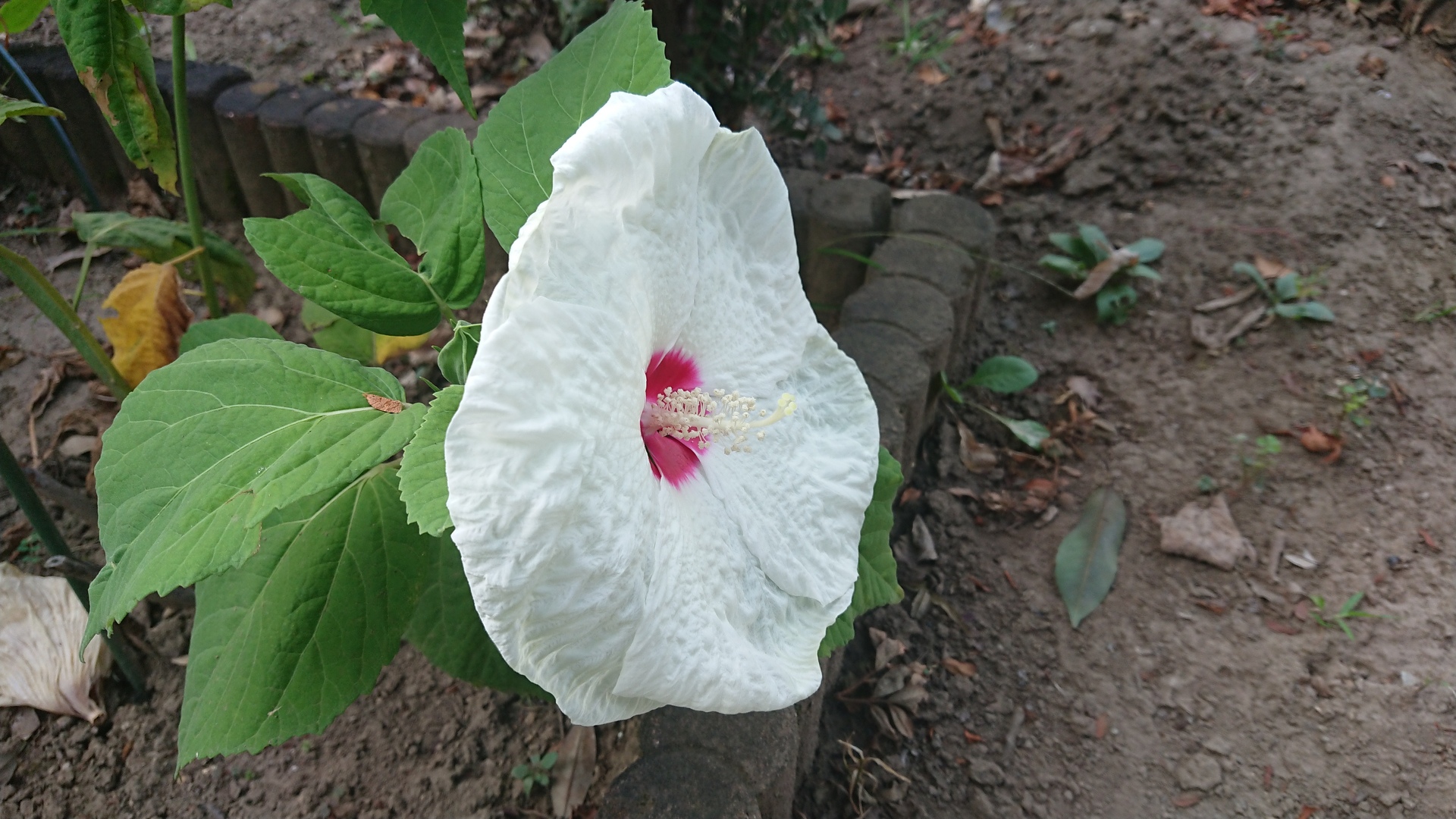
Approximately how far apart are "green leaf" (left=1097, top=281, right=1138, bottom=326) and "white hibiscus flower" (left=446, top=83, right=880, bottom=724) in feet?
6.39

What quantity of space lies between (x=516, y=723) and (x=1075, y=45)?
326cm

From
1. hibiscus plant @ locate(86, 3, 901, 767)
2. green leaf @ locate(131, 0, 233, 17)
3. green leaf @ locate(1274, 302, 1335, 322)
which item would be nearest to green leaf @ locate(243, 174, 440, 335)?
hibiscus plant @ locate(86, 3, 901, 767)

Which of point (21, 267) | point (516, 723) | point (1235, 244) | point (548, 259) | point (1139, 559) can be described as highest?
point (548, 259)

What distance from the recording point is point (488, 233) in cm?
264

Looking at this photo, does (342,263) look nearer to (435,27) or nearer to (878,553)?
(435,27)

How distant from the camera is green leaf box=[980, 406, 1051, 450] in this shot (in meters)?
2.63

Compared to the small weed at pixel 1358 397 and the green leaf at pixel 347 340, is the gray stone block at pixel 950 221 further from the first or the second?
the green leaf at pixel 347 340

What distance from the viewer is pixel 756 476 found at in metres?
1.12

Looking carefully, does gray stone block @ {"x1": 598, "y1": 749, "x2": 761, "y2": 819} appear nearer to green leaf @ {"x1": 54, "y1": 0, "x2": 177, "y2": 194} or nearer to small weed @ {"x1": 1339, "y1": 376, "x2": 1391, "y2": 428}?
green leaf @ {"x1": 54, "y1": 0, "x2": 177, "y2": 194}

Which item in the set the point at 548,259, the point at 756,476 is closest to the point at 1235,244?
the point at 756,476

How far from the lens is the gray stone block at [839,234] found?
8.44 feet

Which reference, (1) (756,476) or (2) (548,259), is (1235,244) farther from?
(2) (548,259)

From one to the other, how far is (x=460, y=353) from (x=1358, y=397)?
2.60 meters

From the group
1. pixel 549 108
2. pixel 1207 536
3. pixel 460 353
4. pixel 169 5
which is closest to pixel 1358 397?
pixel 1207 536
